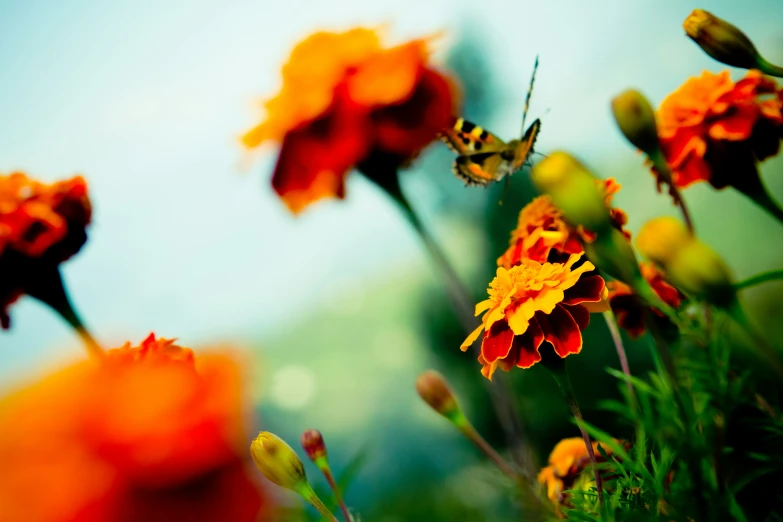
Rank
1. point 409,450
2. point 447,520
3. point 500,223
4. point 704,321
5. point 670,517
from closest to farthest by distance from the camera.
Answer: point 670,517, point 704,321, point 447,520, point 500,223, point 409,450

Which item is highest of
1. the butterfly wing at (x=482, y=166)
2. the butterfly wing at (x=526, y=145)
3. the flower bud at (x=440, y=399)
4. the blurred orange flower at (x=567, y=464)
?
the butterfly wing at (x=526, y=145)

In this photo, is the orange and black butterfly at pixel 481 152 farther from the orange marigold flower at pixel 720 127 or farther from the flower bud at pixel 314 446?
the flower bud at pixel 314 446

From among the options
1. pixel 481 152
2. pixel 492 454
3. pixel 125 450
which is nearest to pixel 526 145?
pixel 481 152

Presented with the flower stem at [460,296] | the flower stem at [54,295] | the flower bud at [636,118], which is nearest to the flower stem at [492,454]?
the flower stem at [460,296]

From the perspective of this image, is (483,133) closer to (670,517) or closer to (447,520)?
(670,517)

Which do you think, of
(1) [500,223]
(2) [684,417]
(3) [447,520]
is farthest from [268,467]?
(1) [500,223]
